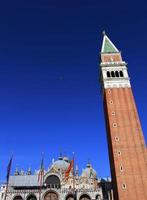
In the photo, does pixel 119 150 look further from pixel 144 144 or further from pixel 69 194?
pixel 69 194

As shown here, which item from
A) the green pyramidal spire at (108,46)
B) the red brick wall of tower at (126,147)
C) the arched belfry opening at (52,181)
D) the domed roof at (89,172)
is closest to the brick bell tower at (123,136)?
the red brick wall of tower at (126,147)

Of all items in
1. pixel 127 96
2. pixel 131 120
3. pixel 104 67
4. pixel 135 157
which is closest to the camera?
pixel 135 157

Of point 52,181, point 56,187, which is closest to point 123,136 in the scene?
point 56,187

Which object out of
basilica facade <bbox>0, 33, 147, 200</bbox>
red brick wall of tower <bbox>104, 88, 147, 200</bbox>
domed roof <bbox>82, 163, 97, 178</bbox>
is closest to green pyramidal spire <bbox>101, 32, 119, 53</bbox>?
basilica facade <bbox>0, 33, 147, 200</bbox>

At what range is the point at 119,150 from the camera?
41875mm

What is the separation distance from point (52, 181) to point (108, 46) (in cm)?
3819

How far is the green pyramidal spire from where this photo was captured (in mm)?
58791

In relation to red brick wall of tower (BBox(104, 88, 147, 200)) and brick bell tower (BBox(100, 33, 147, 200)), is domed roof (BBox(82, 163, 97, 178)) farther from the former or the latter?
red brick wall of tower (BBox(104, 88, 147, 200))

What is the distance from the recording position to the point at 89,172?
6800 centimetres

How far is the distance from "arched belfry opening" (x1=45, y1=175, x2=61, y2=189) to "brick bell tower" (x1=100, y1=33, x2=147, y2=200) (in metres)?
19.3

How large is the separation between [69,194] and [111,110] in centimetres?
2407

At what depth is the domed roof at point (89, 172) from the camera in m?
65.5

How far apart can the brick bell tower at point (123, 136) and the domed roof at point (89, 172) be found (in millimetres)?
21904

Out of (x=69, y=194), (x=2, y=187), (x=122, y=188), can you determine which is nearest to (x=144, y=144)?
(x=122, y=188)
